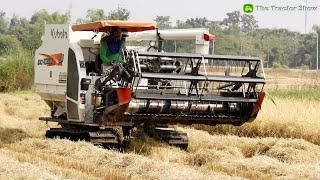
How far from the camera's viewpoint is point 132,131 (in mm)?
12117

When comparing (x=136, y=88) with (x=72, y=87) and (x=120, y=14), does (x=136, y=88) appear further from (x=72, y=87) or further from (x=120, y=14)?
(x=120, y=14)

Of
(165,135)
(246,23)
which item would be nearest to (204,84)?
(165,135)

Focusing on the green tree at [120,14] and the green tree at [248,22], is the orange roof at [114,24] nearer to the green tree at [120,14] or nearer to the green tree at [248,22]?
the green tree at [120,14]

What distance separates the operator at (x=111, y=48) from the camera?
11.8 meters

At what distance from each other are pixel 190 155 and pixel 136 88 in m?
1.44

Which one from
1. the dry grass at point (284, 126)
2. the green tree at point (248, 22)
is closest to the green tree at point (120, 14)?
the dry grass at point (284, 126)

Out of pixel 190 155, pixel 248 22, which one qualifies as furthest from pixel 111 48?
pixel 248 22

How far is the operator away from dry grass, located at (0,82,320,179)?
58.4 inches

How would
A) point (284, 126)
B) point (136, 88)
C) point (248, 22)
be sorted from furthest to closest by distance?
point (248, 22), point (284, 126), point (136, 88)

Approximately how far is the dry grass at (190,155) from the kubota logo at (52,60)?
1.43 meters

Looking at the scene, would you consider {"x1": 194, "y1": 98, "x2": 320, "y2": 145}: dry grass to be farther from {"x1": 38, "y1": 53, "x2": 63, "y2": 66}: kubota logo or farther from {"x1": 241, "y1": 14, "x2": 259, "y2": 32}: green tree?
{"x1": 241, "y1": 14, "x2": 259, "y2": 32}: green tree

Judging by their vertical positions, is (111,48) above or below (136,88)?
above

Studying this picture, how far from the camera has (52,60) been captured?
12.3 metres

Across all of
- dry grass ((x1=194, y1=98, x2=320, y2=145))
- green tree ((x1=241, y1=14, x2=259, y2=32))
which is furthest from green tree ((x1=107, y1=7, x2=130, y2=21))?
green tree ((x1=241, y1=14, x2=259, y2=32))
